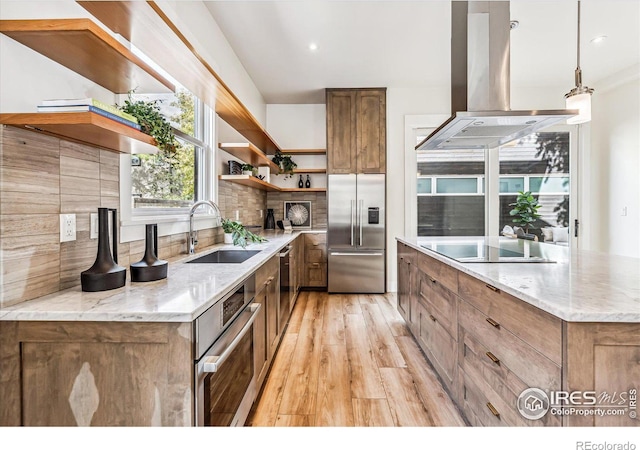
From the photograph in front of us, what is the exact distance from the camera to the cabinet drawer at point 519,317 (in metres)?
1.05

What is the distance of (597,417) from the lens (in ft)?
3.18

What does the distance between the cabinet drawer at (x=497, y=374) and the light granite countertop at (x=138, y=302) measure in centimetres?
121

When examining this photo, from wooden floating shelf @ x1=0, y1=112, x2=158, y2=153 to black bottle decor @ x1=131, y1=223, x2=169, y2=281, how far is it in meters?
0.39

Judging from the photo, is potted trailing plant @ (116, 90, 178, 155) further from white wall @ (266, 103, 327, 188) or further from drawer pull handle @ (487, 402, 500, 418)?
white wall @ (266, 103, 327, 188)

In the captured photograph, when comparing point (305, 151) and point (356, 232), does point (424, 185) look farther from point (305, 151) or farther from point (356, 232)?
point (305, 151)

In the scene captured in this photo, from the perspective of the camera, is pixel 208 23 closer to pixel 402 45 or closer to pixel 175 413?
pixel 402 45

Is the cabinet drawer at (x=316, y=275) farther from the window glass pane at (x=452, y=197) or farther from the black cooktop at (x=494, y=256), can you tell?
the black cooktop at (x=494, y=256)

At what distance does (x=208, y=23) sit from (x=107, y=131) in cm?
214

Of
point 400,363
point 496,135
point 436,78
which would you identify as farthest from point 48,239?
point 436,78

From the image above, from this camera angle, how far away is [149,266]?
4.74 ft

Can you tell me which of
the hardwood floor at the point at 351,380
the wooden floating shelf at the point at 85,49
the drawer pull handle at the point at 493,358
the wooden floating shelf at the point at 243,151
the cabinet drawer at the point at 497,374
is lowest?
the hardwood floor at the point at 351,380

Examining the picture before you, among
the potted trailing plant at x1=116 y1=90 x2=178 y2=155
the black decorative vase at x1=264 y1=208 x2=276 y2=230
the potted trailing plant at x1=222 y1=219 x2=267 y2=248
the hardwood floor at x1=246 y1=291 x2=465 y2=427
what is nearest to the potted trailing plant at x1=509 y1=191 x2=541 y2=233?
the hardwood floor at x1=246 y1=291 x2=465 y2=427

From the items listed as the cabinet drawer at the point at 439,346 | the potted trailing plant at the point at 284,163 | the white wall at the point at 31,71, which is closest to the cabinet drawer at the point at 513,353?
the cabinet drawer at the point at 439,346

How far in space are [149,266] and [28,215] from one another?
462 millimetres
